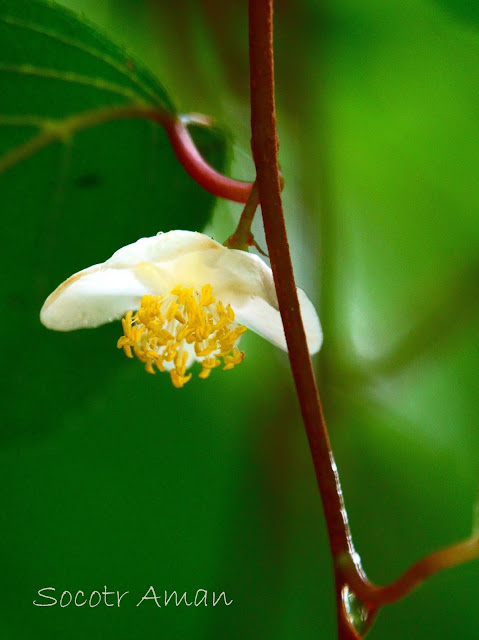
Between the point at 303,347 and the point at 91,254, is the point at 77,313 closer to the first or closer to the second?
the point at 91,254

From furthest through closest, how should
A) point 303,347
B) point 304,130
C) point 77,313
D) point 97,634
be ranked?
point 304,130
point 97,634
point 77,313
point 303,347

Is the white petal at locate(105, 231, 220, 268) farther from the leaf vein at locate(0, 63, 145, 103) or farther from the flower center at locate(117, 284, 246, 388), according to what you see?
the leaf vein at locate(0, 63, 145, 103)

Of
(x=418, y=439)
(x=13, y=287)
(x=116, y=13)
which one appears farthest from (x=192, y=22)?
(x=418, y=439)

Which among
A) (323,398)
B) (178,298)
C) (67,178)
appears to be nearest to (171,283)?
(178,298)

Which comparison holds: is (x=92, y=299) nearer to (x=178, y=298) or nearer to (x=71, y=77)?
(x=178, y=298)

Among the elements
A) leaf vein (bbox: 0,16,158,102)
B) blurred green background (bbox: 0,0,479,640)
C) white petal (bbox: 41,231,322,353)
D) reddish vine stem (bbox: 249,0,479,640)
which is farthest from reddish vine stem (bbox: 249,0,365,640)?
blurred green background (bbox: 0,0,479,640)

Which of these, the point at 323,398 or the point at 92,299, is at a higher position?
the point at 92,299
